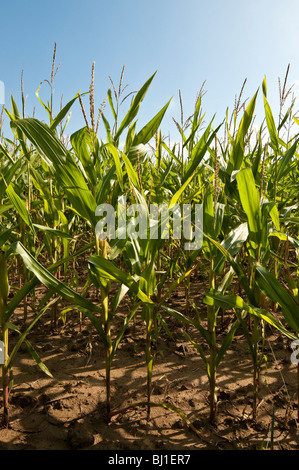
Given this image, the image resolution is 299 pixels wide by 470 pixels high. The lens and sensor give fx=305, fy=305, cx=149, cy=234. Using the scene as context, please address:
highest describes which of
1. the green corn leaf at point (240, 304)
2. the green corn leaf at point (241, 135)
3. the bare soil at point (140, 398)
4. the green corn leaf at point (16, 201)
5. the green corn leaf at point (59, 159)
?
the green corn leaf at point (241, 135)

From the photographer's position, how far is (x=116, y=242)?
3.31 ft

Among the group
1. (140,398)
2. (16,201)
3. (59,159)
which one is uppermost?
(59,159)

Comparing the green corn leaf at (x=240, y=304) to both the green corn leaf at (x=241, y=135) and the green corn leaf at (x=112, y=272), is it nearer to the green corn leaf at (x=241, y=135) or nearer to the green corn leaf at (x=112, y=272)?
the green corn leaf at (x=112, y=272)

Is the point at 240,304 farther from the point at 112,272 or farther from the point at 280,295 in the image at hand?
the point at 112,272

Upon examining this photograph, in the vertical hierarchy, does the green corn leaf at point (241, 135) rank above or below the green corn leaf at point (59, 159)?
above

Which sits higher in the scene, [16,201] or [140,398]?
[16,201]

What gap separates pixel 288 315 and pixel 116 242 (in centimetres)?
57

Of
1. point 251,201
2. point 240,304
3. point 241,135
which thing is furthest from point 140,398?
point 241,135

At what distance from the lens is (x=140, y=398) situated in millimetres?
1291

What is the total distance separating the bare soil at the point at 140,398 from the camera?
107cm

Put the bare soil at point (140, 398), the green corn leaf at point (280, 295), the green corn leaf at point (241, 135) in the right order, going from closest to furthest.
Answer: the green corn leaf at point (280, 295)
the bare soil at point (140, 398)
the green corn leaf at point (241, 135)

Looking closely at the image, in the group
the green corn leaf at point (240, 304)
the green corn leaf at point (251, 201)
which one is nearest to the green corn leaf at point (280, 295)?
the green corn leaf at point (240, 304)

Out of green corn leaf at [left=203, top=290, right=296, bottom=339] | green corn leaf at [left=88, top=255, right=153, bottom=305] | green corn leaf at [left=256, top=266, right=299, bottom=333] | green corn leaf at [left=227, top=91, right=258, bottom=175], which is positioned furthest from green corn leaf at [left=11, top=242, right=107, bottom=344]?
green corn leaf at [left=227, top=91, right=258, bottom=175]
